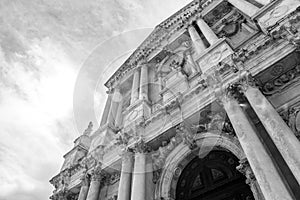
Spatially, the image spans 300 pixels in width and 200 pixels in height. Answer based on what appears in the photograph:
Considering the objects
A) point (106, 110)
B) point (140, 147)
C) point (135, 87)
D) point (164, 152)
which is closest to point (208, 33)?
point (135, 87)

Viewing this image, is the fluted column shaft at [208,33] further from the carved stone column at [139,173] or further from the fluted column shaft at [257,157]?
the carved stone column at [139,173]

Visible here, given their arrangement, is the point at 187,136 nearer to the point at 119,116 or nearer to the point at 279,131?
the point at 279,131

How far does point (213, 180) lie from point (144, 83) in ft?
22.9

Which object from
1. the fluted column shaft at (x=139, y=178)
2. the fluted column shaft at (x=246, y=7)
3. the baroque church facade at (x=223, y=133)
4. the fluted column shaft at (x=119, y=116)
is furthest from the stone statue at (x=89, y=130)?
the fluted column shaft at (x=246, y=7)

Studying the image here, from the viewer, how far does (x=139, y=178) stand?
264 inches

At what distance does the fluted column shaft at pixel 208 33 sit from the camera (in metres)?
9.43

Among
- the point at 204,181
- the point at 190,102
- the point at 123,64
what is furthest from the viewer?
the point at 123,64

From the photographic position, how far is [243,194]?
5.59 meters

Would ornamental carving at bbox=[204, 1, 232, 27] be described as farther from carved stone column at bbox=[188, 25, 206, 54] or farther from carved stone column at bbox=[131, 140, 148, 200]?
carved stone column at bbox=[131, 140, 148, 200]

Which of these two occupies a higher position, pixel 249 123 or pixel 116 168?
pixel 116 168

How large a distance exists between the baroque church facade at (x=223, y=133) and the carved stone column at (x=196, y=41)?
137 millimetres

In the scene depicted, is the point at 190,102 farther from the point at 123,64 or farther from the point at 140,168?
the point at 123,64

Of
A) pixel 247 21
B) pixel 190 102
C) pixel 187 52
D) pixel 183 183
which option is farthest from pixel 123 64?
pixel 183 183

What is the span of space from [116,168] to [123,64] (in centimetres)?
1019
